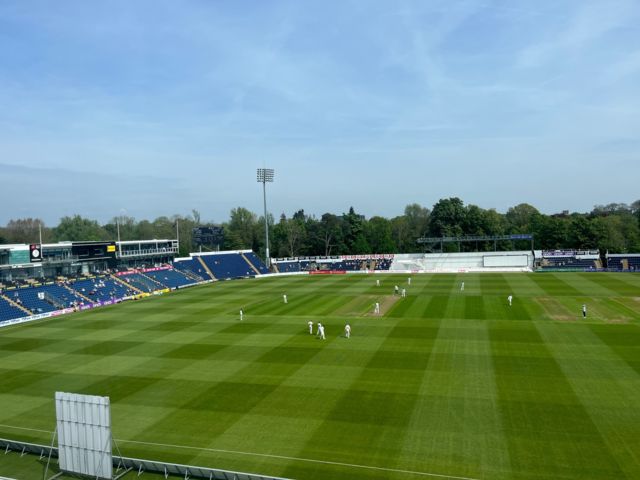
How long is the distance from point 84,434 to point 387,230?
91179 mm

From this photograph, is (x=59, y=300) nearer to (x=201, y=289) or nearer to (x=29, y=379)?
(x=201, y=289)

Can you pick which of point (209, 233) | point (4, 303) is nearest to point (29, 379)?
point (4, 303)

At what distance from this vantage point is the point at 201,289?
2478 inches

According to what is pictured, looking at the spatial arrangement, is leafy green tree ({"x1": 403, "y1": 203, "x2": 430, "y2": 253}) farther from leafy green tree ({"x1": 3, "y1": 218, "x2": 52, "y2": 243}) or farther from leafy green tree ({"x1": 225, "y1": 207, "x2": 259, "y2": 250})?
leafy green tree ({"x1": 3, "y1": 218, "x2": 52, "y2": 243})

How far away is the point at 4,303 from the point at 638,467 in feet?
167

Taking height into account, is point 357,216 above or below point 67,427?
above

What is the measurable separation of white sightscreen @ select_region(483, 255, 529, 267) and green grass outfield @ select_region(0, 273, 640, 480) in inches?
1426

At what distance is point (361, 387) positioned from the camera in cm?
2067

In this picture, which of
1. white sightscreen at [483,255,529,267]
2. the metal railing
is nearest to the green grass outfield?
the metal railing

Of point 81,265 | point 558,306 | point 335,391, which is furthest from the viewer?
point 81,265

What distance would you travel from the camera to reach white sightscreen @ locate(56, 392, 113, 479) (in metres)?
13.4

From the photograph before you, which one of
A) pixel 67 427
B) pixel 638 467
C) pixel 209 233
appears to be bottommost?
pixel 638 467

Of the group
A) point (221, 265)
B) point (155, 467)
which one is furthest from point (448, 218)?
point (155, 467)

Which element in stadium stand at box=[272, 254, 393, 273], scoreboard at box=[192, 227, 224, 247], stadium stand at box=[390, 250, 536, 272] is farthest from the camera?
stadium stand at box=[272, 254, 393, 273]
